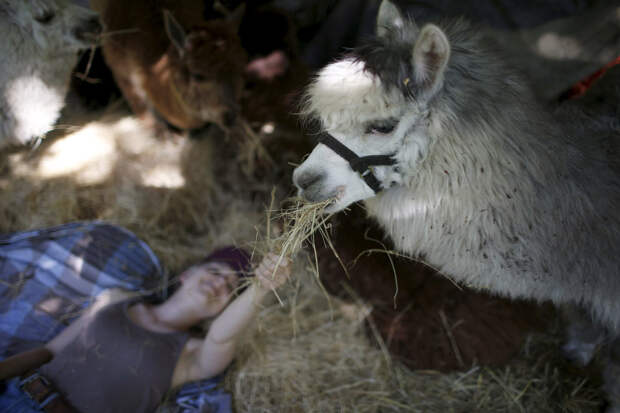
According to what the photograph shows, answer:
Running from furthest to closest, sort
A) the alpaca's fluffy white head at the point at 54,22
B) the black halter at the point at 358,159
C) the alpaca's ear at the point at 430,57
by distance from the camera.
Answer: the alpaca's fluffy white head at the point at 54,22, the black halter at the point at 358,159, the alpaca's ear at the point at 430,57

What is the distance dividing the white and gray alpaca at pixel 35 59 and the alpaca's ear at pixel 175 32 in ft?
1.66

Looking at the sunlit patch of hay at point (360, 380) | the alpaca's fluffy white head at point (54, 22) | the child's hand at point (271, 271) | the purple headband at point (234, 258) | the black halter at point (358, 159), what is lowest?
the sunlit patch of hay at point (360, 380)

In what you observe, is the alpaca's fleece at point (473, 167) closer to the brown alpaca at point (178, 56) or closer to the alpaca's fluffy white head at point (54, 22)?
the brown alpaca at point (178, 56)

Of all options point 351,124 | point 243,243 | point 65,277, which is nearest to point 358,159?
point 351,124

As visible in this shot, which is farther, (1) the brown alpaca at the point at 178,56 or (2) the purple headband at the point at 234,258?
(1) the brown alpaca at the point at 178,56

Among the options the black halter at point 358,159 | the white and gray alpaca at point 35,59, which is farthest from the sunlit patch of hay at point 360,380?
the white and gray alpaca at point 35,59

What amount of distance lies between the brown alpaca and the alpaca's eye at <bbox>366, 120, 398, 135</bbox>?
172 centimetres

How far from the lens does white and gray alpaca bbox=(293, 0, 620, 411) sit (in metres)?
1.24

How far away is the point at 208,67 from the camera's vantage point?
8.54ft

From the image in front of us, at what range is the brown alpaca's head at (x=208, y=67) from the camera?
259cm

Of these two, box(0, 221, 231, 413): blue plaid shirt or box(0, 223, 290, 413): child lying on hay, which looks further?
box(0, 221, 231, 413): blue plaid shirt

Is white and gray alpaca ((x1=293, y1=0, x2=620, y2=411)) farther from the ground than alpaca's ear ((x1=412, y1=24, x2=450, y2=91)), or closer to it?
closer to it

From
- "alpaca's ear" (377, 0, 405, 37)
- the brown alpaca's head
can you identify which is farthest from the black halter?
the brown alpaca's head

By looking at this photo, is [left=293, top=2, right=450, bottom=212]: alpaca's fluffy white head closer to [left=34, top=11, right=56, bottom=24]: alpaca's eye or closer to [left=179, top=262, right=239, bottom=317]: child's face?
[left=179, top=262, right=239, bottom=317]: child's face
